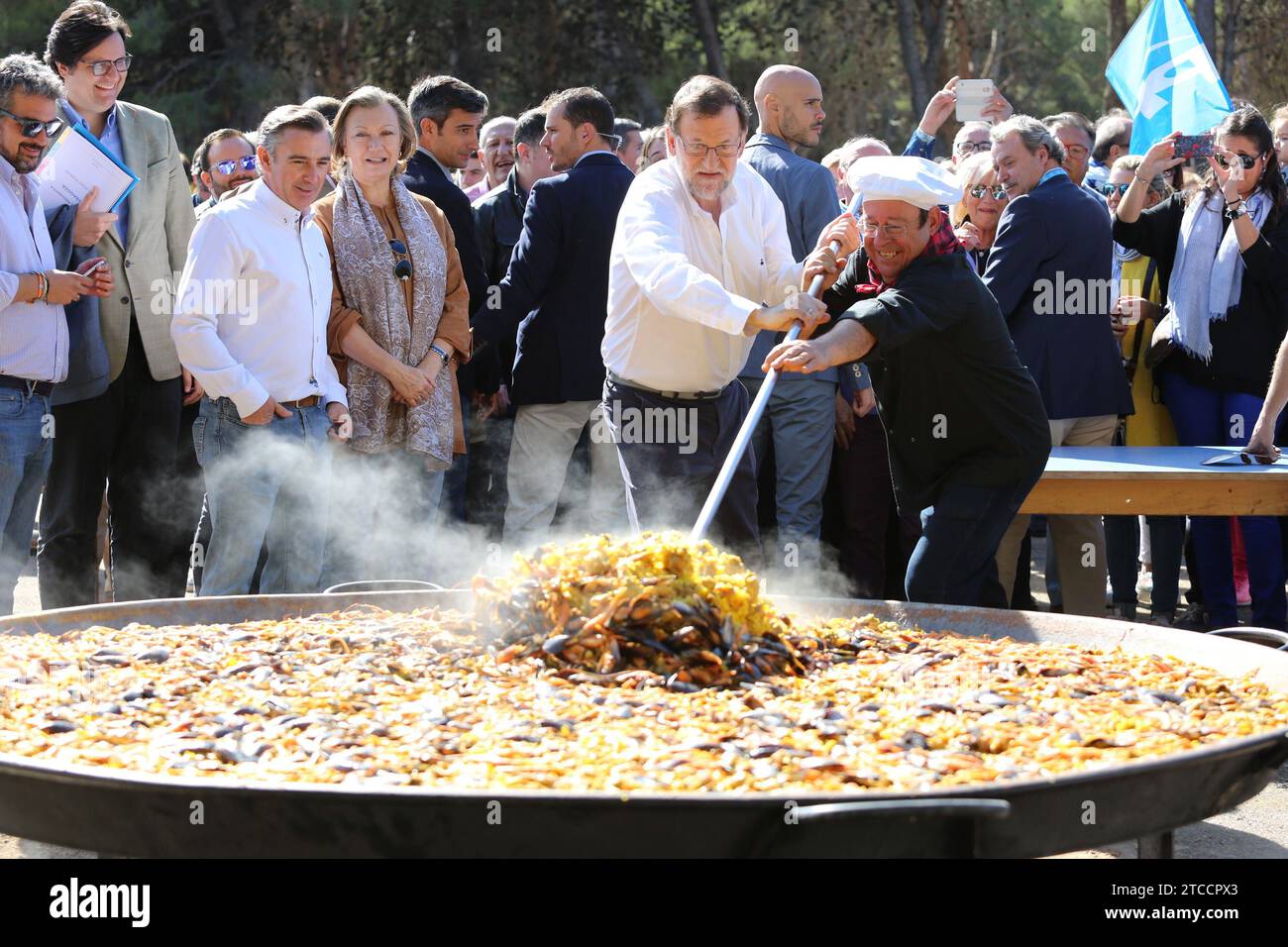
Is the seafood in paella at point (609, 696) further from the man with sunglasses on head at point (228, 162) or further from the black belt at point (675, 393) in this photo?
the man with sunglasses on head at point (228, 162)

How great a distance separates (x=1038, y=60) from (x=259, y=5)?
13221 millimetres

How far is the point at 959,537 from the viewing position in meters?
5.09

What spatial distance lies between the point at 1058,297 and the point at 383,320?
3.06 m

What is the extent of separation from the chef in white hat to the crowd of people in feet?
0.04

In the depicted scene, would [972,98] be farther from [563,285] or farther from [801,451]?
[563,285]

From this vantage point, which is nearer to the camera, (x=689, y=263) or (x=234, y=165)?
(x=689, y=263)

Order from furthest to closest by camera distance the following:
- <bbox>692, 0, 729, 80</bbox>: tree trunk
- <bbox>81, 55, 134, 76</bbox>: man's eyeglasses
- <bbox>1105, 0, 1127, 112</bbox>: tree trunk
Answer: <bbox>692, 0, 729, 80</bbox>: tree trunk → <bbox>1105, 0, 1127, 112</bbox>: tree trunk → <bbox>81, 55, 134, 76</bbox>: man's eyeglasses

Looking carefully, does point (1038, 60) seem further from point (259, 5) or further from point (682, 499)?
point (682, 499)

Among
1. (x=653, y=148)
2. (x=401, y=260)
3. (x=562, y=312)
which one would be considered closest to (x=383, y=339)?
(x=401, y=260)

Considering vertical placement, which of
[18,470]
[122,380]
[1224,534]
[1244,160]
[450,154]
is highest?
[450,154]

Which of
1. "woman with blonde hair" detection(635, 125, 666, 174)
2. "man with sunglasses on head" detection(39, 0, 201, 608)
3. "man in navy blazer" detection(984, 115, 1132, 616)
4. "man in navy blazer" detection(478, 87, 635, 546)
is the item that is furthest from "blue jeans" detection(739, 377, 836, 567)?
"man with sunglasses on head" detection(39, 0, 201, 608)

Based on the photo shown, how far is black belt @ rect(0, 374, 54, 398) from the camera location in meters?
5.48

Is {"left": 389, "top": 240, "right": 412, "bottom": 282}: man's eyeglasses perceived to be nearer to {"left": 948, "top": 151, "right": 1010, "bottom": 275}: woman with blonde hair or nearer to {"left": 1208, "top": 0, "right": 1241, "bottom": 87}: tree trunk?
{"left": 948, "top": 151, "right": 1010, "bottom": 275}: woman with blonde hair
